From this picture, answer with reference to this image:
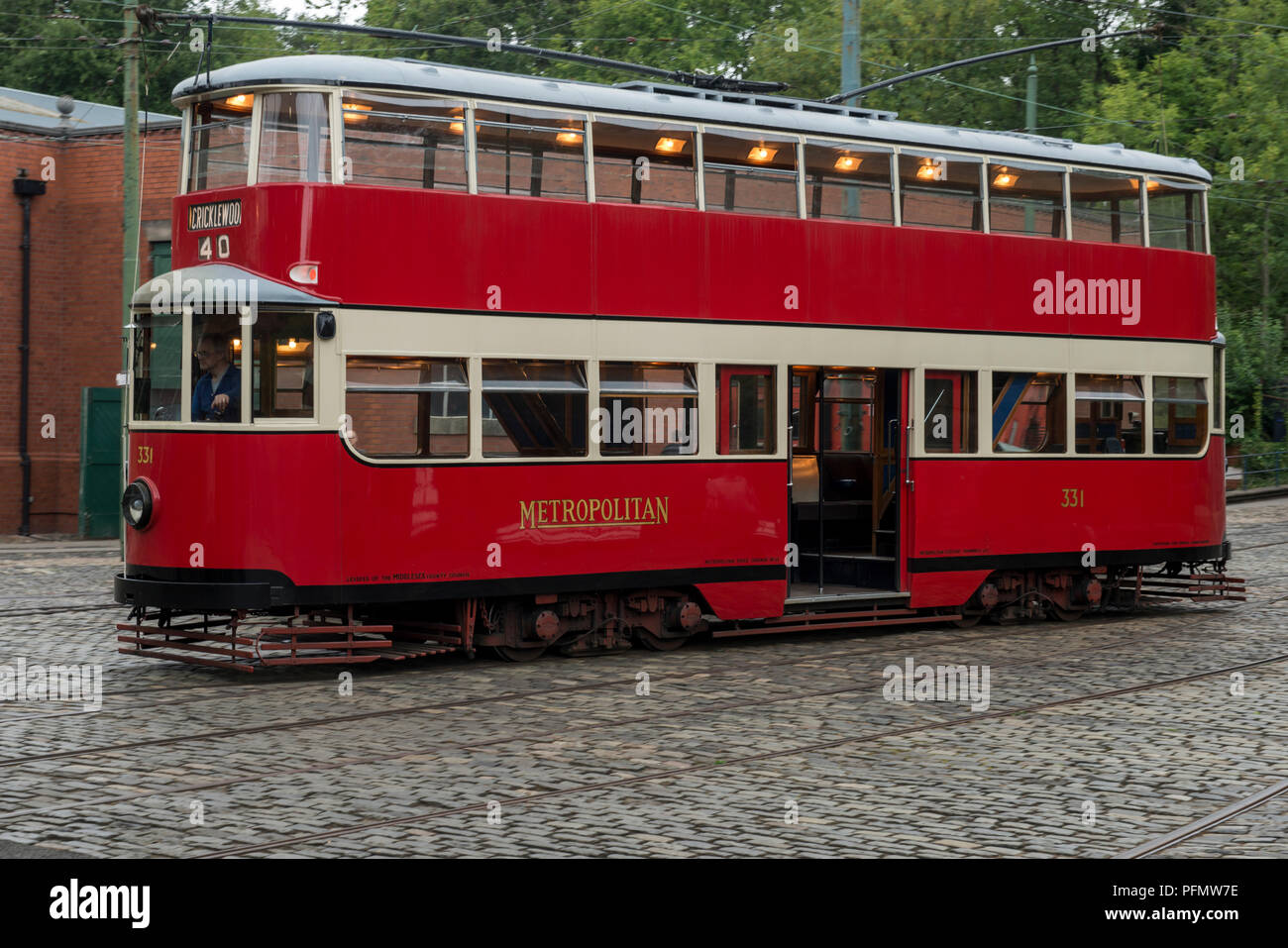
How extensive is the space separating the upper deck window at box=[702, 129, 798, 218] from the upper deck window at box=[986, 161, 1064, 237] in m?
2.56

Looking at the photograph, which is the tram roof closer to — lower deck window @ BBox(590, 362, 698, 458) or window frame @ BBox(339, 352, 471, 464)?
window frame @ BBox(339, 352, 471, 464)

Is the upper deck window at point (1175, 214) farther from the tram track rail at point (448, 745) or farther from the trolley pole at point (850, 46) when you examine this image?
the tram track rail at point (448, 745)

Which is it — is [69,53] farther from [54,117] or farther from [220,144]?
[220,144]

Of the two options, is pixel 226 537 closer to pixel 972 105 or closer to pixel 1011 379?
pixel 1011 379

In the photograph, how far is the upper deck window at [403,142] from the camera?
1301cm

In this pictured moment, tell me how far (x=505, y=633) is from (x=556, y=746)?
3.82 meters

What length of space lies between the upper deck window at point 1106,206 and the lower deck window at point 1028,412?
5.35 ft

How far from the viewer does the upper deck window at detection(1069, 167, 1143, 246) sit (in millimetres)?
17625

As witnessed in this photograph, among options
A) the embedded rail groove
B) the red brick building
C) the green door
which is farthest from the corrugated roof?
the embedded rail groove

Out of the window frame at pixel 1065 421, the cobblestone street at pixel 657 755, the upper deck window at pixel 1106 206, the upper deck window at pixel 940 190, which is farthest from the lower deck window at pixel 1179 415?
the cobblestone street at pixel 657 755

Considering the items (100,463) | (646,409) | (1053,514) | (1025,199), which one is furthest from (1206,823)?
(100,463)

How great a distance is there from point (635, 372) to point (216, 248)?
3555 millimetres
